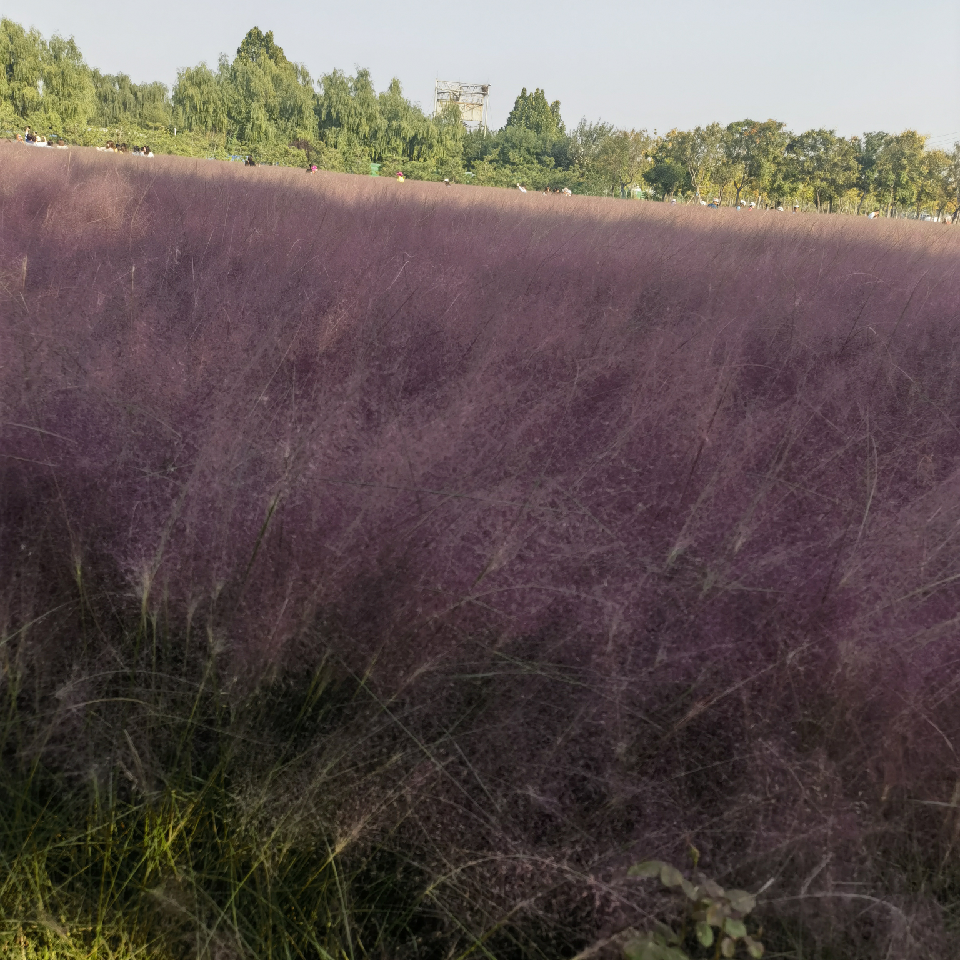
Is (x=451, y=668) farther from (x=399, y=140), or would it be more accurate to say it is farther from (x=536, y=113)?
(x=536, y=113)

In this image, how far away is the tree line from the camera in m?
28.4

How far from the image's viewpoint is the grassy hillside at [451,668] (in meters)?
0.84

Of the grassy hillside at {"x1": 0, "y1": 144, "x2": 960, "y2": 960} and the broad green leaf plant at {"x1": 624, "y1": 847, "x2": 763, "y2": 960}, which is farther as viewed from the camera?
the grassy hillside at {"x1": 0, "y1": 144, "x2": 960, "y2": 960}

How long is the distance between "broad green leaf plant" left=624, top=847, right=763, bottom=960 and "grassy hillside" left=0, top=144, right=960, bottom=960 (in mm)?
31

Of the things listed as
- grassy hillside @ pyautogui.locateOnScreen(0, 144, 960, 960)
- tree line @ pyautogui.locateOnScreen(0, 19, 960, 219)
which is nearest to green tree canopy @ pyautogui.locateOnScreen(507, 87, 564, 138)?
tree line @ pyautogui.locateOnScreen(0, 19, 960, 219)

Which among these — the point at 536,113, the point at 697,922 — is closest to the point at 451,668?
the point at 697,922

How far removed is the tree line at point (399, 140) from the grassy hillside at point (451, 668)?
2736 centimetres

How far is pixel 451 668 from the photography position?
0.95 meters

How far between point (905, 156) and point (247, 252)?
116 feet

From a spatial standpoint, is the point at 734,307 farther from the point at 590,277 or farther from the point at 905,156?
the point at 905,156

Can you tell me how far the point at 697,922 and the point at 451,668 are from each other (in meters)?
0.38

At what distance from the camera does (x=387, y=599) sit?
3.21ft

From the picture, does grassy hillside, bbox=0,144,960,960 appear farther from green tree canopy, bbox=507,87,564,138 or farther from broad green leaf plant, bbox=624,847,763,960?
green tree canopy, bbox=507,87,564,138

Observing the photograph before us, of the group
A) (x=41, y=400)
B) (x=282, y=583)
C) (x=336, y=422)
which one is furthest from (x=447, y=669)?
(x=41, y=400)
